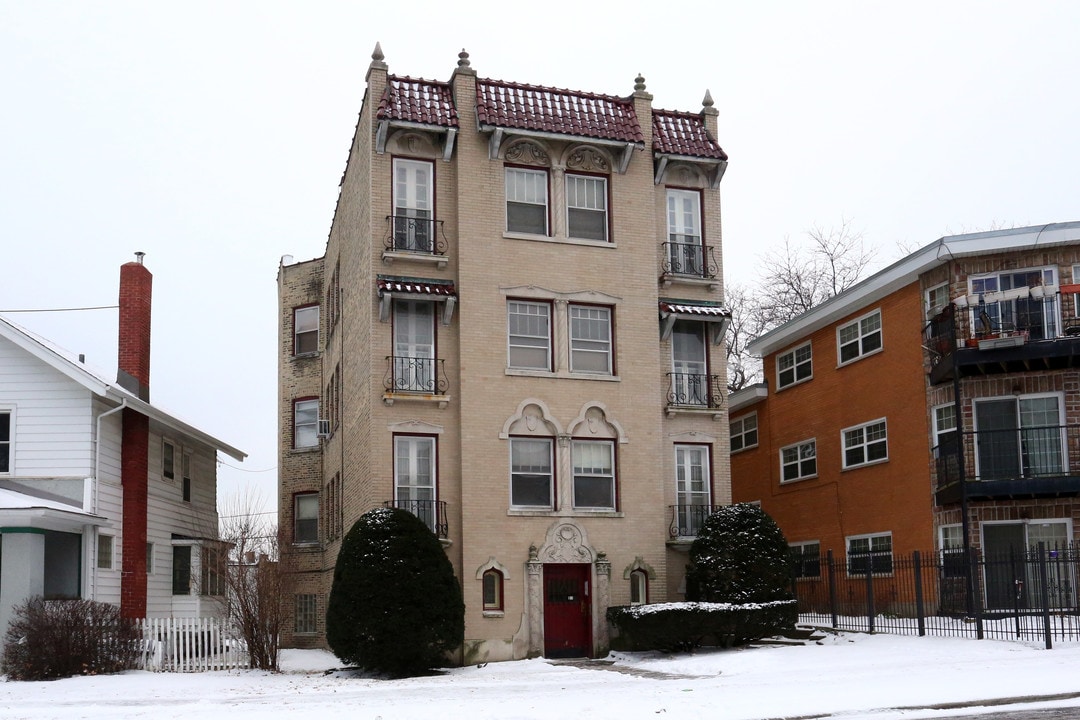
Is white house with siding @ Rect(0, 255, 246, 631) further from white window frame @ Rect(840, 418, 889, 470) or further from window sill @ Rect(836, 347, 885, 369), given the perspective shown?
window sill @ Rect(836, 347, 885, 369)

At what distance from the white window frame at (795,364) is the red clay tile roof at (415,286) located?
13.9 metres

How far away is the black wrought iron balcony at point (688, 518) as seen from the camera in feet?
92.2

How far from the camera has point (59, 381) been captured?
86.4 feet

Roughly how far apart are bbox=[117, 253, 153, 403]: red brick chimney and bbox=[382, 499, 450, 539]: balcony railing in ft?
27.3

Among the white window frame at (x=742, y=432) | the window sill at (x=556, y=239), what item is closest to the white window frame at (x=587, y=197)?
the window sill at (x=556, y=239)

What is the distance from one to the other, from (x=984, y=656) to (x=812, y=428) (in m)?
14.9

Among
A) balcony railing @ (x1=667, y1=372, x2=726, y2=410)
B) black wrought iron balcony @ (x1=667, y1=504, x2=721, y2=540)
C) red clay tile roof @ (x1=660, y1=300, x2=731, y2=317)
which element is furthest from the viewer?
balcony railing @ (x1=667, y1=372, x2=726, y2=410)

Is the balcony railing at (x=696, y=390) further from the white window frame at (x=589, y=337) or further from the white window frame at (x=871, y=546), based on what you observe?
the white window frame at (x=871, y=546)

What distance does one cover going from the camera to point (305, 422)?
37.7 m

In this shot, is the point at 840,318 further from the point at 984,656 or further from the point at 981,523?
the point at 984,656

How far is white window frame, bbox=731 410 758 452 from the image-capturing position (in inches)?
1570

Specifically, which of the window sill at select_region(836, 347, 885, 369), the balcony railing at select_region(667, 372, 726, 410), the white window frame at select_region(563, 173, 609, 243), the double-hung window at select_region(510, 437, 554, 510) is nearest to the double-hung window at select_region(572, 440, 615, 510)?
the double-hung window at select_region(510, 437, 554, 510)

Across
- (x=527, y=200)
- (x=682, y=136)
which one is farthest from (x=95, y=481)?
(x=682, y=136)

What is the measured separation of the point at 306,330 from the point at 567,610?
15294 millimetres
